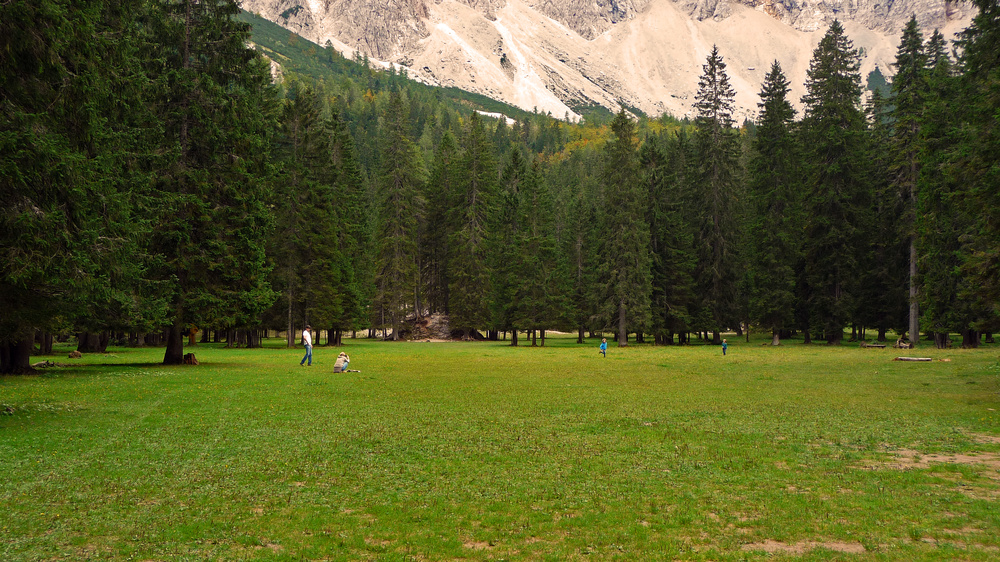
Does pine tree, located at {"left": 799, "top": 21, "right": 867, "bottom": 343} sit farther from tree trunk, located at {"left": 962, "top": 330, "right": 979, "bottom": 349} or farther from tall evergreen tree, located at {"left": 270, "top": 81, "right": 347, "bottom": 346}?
tall evergreen tree, located at {"left": 270, "top": 81, "right": 347, "bottom": 346}

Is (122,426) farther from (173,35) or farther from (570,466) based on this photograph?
(173,35)

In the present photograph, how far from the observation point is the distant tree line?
16.2m

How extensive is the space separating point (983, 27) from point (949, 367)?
1511 centimetres

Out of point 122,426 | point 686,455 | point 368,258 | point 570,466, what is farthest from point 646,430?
point 368,258

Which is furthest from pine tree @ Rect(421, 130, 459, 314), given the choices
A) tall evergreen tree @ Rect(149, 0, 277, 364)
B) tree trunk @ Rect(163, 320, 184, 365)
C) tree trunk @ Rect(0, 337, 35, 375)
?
tree trunk @ Rect(0, 337, 35, 375)

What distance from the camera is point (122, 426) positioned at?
13648 mm

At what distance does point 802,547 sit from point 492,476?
4.46 meters

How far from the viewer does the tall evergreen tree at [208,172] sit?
30.1 m

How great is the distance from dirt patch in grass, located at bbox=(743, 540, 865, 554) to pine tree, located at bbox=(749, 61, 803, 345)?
167ft

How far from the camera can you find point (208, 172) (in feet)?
103

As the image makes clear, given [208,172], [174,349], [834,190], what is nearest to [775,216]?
[834,190]

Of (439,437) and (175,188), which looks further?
(175,188)

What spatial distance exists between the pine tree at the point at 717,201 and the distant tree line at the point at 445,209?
26 cm

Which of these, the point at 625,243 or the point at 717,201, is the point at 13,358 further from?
the point at 717,201
